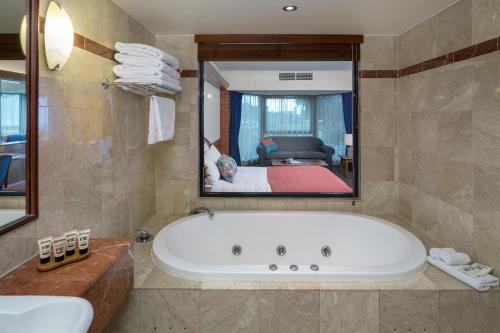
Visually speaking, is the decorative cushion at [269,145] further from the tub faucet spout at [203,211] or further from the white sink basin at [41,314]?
the white sink basin at [41,314]

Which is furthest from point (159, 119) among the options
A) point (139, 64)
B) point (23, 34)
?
point (23, 34)

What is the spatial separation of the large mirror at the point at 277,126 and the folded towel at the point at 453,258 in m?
1.15

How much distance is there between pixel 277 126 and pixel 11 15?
2.18 meters

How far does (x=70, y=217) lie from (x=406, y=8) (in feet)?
8.51

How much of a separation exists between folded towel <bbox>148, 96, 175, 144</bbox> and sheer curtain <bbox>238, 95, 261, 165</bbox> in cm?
77

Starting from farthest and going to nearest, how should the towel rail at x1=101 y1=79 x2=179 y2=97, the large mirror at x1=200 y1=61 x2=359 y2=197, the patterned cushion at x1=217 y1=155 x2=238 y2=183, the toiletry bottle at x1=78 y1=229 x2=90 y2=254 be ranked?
the patterned cushion at x1=217 y1=155 x2=238 y2=183 < the large mirror at x1=200 y1=61 x2=359 y2=197 < the towel rail at x1=101 y1=79 x2=179 y2=97 < the toiletry bottle at x1=78 y1=229 x2=90 y2=254

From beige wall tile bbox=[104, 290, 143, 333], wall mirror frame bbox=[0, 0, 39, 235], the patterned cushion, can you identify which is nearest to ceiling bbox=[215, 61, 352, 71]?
the patterned cushion

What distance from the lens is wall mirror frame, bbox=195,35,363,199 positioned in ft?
9.68

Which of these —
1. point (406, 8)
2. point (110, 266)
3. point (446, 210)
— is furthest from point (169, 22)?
point (446, 210)

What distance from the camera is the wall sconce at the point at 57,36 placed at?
1.48 m

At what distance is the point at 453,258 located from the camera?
192 centimetres

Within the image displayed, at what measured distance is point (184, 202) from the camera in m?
3.10

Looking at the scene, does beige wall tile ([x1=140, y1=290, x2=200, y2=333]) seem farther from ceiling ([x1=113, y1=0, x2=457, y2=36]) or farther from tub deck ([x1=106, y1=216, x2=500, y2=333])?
ceiling ([x1=113, y1=0, x2=457, y2=36])

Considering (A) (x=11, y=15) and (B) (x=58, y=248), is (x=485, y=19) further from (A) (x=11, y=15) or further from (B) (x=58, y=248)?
(B) (x=58, y=248)
